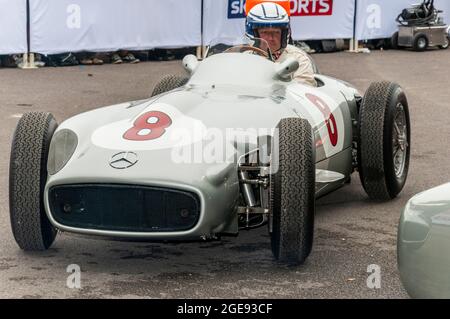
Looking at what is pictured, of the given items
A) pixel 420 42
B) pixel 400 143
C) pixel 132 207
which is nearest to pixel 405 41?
pixel 420 42

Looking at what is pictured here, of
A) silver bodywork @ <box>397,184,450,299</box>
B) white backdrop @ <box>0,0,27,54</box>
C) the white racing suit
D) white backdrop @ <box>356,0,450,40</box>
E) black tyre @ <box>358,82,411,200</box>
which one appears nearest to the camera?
silver bodywork @ <box>397,184,450,299</box>

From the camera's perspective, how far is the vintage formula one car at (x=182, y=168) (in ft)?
20.0

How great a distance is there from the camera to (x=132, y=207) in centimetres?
611

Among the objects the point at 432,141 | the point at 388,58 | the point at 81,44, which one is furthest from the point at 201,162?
the point at 388,58

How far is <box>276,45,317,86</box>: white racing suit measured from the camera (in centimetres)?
827

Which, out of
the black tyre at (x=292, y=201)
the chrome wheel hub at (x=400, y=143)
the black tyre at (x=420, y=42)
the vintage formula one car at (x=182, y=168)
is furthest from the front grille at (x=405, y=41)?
the black tyre at (x=292, y=201)

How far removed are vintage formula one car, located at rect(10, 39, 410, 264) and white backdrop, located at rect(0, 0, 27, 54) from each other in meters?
9.91

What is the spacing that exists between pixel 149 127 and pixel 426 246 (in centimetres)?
226

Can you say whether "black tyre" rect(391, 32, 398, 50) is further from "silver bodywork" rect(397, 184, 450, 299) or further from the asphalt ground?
"silver bodywork" rect(397, 184, 450, 299)

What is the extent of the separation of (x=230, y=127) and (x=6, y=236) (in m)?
1.72

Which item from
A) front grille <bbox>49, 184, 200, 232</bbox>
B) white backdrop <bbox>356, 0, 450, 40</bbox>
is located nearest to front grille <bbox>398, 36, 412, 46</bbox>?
white backdrop <bbox>356, 0, 450, 40</bbox>

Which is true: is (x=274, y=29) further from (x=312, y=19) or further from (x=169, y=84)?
(x=312, y=19)

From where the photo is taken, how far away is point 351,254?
22.6 ft

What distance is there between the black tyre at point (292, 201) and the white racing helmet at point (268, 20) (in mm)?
2213
